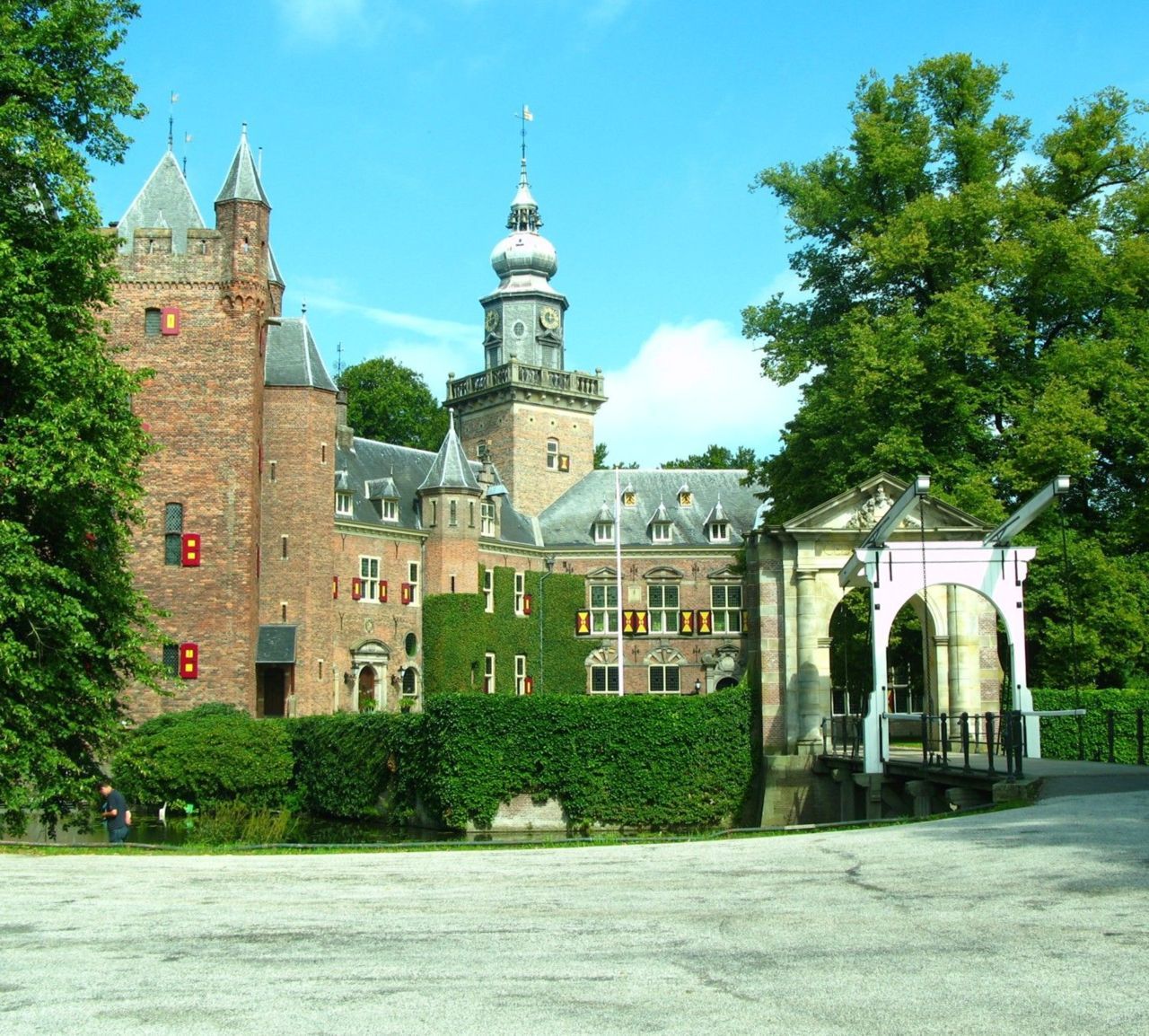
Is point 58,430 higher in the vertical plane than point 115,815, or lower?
higher

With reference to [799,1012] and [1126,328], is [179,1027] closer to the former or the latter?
[799,1012]

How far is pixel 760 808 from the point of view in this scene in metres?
23.3

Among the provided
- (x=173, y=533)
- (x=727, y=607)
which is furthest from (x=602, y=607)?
(x=173, y=533)

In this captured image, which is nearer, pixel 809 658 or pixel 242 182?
pixel 809 658

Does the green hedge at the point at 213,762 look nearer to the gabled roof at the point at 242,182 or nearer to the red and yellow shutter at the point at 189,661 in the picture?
the red and yellow shutter at the point at 189,661

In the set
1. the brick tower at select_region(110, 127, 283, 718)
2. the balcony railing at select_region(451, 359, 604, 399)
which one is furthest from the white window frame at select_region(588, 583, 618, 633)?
the brick tower at select_region(110, 127, 283, 718)

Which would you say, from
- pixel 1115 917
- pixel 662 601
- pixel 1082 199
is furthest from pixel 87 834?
pixel 662 601

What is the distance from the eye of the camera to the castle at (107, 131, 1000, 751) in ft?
76.7

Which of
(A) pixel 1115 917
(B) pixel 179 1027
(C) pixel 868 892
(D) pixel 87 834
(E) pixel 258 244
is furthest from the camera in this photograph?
(E) pixel 258 244

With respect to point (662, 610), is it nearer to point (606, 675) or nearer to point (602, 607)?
point (602, 607)

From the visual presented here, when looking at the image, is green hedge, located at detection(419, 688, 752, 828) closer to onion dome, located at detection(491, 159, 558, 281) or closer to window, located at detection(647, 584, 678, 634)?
window, located at detection(647, 584, 678, 634)

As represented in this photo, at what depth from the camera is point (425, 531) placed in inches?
1859

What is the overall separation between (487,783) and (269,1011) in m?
18.3

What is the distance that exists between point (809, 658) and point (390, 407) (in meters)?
39.5
